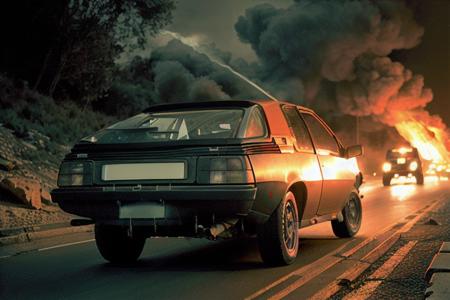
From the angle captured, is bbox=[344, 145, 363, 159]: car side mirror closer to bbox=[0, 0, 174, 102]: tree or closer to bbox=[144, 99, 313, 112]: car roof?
bbox=[144, 99, 313, 112]: car roof

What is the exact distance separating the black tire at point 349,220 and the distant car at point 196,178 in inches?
71.7

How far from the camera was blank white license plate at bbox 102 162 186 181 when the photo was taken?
6.36 m

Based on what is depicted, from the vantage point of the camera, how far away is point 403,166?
33.0 m

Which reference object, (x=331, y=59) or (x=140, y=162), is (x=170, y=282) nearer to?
(x=140, y=162)

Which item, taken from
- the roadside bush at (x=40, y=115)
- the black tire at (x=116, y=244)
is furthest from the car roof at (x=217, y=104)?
the roadside bush at (x=40, y=115)

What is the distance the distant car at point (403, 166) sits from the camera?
32188 millimetres

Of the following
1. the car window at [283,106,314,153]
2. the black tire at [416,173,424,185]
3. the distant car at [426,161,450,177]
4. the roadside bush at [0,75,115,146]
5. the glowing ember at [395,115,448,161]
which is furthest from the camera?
the glowing ember at [395,115,448,161]

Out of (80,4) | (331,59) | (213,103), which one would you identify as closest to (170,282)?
(213,103)

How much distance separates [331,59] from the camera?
5366 cm

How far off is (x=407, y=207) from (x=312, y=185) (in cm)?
871

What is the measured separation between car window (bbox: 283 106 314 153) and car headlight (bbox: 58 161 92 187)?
223 centimetres

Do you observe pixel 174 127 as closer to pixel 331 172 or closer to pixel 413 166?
pixel 331 172

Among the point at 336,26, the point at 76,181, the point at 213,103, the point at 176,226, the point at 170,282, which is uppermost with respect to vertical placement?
the point at 336,26

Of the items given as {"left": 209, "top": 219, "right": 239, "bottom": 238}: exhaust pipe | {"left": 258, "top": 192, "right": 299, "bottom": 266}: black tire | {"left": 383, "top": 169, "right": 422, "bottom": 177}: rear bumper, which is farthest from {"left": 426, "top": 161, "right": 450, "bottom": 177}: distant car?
{"left": 209, "top": 219, "right": 239, "bottom": 238}: exhaust pipe
